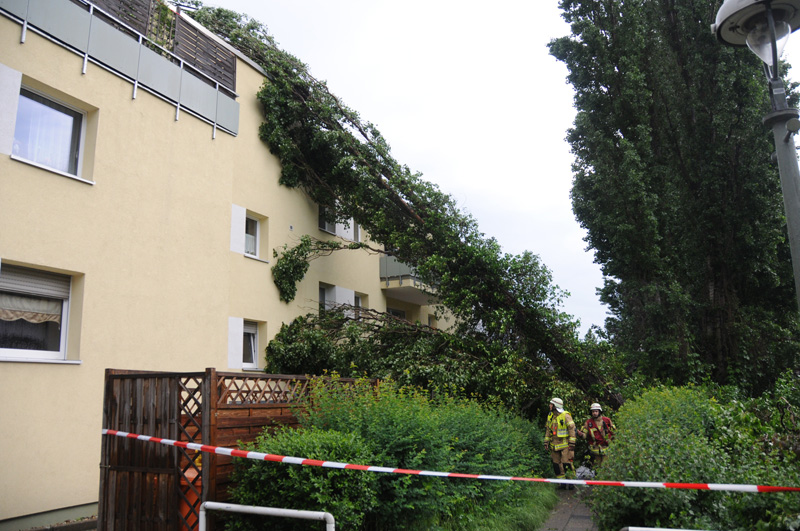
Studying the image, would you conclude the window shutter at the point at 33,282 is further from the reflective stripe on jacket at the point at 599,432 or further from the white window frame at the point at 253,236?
the reflective stripe on jacket at the point at 599,432

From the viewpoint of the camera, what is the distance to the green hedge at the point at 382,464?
5.74 m

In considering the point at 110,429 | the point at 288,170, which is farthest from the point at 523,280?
the point at 110,429

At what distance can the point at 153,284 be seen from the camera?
11.3m

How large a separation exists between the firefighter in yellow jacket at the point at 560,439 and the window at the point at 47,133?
10.2m

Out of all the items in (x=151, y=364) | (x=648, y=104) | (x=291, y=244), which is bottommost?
(x=151, y=364)

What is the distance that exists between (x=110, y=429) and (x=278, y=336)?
8033 millimetres

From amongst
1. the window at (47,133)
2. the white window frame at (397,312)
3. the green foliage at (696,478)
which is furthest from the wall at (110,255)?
the white window frame at (397,312)

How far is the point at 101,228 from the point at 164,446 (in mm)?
5445

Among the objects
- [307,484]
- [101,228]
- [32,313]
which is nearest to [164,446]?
[307,484]

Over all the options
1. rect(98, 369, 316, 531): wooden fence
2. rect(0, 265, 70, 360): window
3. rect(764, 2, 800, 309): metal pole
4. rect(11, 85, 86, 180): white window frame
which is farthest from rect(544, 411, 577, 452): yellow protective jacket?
rect(11, 85, 86, 180): white window frame

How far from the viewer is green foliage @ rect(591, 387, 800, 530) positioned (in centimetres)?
439

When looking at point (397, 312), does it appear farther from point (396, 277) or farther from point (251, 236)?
point (251, 236)

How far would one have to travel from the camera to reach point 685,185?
52.5ft

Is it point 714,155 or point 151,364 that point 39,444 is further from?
point 714,155
